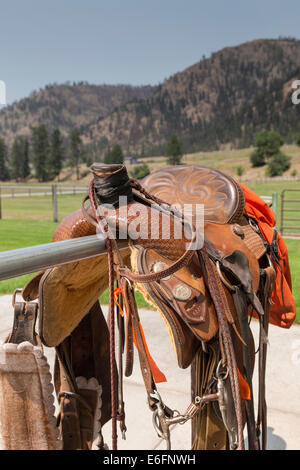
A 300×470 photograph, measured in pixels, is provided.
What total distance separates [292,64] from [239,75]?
77.7 feet

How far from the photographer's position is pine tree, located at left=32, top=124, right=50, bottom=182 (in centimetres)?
7231

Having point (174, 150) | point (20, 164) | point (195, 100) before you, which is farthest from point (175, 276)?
point (195, 100)

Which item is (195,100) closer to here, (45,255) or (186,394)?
(186,394)

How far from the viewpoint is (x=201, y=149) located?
109625 millimetres

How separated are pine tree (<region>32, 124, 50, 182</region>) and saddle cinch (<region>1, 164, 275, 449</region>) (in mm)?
75297

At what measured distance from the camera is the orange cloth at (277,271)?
5.66 ft

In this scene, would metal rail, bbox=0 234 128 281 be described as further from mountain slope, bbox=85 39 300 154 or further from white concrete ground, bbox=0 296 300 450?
mountain slope, bbox=85 39 300 154

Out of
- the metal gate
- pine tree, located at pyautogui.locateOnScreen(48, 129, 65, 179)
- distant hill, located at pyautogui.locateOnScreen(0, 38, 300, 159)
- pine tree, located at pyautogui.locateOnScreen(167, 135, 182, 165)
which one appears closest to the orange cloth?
the metal gate

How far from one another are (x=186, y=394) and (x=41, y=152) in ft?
248

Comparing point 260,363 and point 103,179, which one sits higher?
point 103,179

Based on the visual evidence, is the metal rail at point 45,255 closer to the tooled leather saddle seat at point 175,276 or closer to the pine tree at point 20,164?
the tooled leather saddle seat at point 175,276

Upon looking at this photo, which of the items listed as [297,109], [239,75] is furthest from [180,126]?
[297,109]
